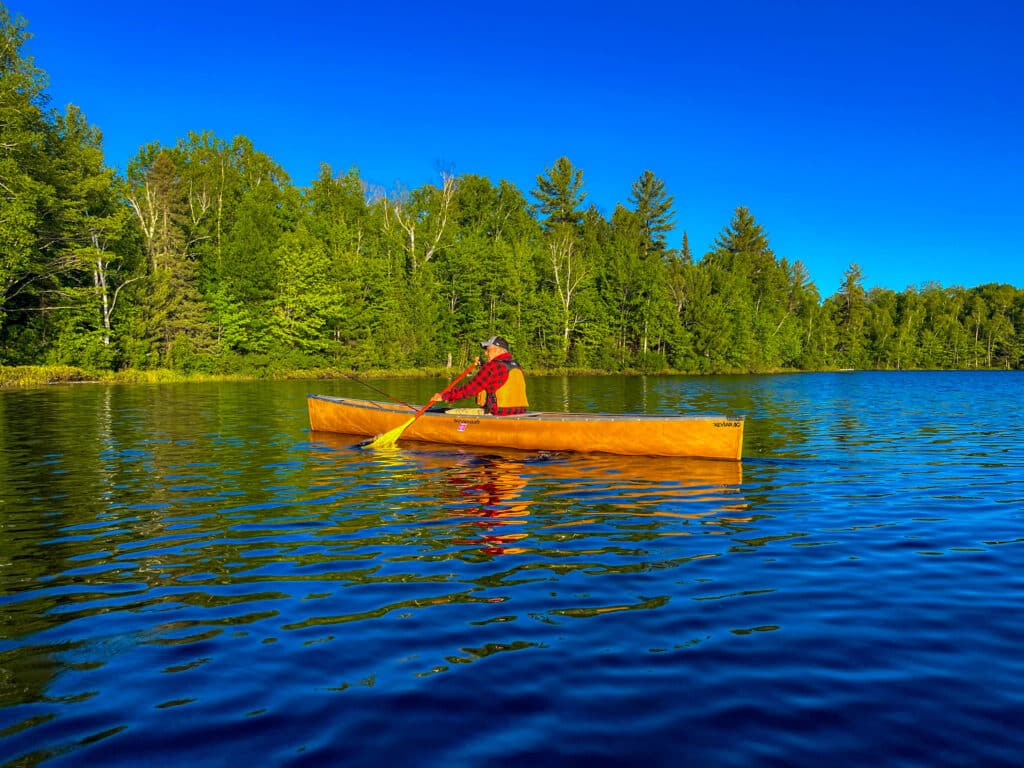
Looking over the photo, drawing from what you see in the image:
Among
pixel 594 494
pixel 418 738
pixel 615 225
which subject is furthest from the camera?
pixel 615 225

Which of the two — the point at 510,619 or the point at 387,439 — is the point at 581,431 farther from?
the point at 510,619

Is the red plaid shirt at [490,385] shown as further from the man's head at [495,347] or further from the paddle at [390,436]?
the paddle at [390,436]

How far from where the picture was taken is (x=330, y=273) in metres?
53.7

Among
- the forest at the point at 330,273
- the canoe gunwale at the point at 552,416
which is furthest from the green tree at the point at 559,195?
the canoe gunwale at the point at 552,416

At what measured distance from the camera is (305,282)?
52156mm

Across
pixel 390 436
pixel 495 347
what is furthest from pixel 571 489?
pixel 390 436

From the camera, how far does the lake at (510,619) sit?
3428 mm

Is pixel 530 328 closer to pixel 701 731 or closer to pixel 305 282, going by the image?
pixel 305 282

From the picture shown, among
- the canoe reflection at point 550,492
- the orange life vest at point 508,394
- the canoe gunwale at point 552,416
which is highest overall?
the orange life vest at point 508,394

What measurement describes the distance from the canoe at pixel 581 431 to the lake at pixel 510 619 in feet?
5.34

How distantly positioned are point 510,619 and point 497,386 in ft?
31.4

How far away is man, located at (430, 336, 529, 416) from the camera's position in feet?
45.9

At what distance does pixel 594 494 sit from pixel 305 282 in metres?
46.2

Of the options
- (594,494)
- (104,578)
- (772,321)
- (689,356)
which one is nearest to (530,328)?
(689,356)
